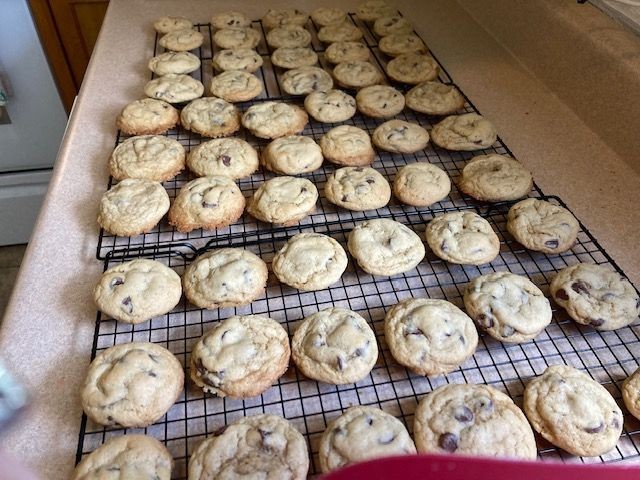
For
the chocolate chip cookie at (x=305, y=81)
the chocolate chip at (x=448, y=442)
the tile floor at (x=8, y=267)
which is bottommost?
the tile floor at (x=8, y=267)

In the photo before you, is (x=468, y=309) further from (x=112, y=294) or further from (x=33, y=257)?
(x=33, y=257)

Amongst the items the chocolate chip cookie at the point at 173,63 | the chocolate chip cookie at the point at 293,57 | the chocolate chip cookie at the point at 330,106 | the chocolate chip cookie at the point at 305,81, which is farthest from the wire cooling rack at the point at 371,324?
the chocolate chip cookie at the point at 293,57

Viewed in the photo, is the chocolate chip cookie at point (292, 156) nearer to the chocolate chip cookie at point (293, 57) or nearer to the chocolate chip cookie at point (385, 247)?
the chocolate chip cookie at point (385, 247)

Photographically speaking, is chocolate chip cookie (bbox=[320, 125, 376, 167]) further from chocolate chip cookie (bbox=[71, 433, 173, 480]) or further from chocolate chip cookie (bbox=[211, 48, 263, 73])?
chocolate chip cookie (bbox=[71, 433, 173, 480])

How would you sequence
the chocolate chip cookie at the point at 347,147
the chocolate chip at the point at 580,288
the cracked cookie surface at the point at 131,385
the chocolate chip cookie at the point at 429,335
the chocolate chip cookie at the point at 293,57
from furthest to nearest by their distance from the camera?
the chocolate chip cookie at the point at 293,57 → the chocolate chip cookie at the point at 347,147 → the chocolate chip at the point at 580,288 → the chocolate chip cookie at the point at 429,335 → the cracked cookie surface at the point at 131,385

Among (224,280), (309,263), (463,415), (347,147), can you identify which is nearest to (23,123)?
(347,147)
